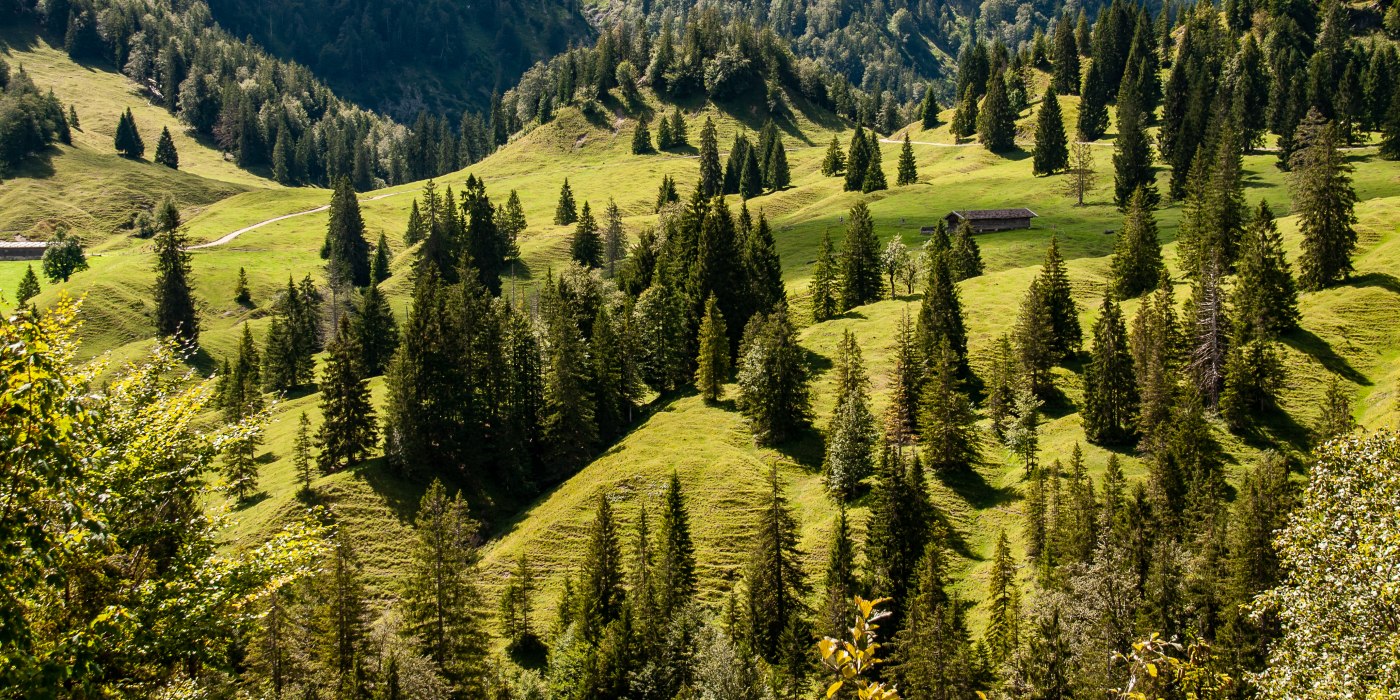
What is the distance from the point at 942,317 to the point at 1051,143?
106 metres

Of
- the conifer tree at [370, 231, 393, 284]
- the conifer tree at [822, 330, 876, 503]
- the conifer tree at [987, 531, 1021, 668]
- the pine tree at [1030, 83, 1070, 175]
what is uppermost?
the pine tree at [1030, 83, 1070, 175]

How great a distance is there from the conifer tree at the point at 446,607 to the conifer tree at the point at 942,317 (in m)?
57.0

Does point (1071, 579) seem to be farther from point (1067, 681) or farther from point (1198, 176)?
point (1198, 176)

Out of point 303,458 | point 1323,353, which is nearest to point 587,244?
point 303,458

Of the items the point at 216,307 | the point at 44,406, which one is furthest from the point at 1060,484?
the point at 216,307

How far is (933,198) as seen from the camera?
636ft

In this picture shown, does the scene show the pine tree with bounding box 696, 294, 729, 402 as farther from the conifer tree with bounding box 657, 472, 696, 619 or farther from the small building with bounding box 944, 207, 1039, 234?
the small building with bounding box 944, 207, 1039, 234

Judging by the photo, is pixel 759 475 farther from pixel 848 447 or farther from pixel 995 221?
pixel 995 221

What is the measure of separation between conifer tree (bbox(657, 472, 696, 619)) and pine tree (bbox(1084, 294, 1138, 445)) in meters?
42.8

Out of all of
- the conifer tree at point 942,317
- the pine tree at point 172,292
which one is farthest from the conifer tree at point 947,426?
the pine tree at point 172,292

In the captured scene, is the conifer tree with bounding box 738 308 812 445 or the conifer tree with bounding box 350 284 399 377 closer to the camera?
the conifer tree with bounding box 738 308 812 445

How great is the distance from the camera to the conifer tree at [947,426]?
93.1 meters

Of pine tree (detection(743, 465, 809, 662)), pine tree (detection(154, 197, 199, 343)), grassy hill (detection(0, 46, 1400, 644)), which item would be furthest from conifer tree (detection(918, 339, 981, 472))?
pine tree (detection(154, 197, 199, 343))

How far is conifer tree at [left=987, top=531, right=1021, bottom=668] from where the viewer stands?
214 feet
